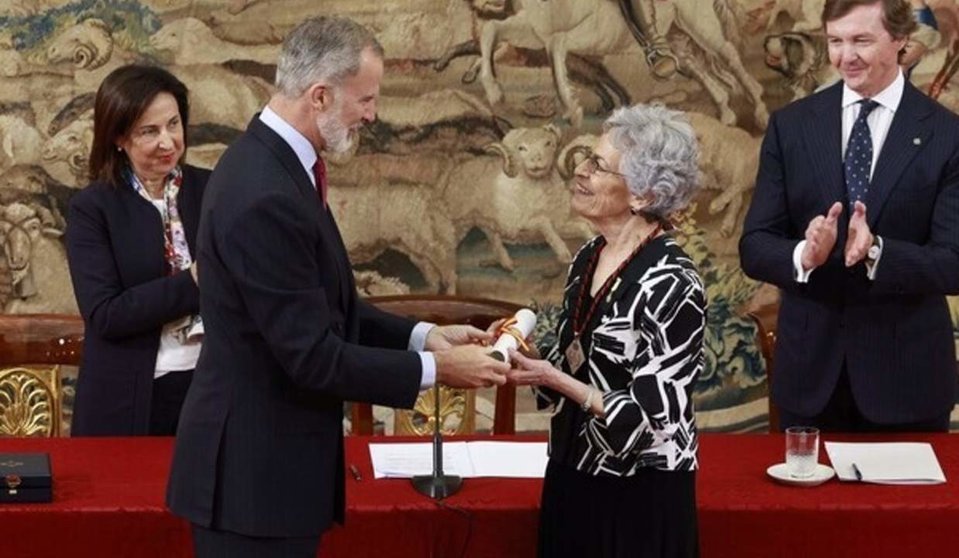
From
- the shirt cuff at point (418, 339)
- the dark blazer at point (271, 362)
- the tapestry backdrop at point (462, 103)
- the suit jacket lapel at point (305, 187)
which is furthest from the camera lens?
the tapestry backdrop at point (462, 103)

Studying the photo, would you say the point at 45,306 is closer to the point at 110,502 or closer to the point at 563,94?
the point at 563,94

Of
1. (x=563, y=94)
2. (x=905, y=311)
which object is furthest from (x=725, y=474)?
(x=563, y=94)

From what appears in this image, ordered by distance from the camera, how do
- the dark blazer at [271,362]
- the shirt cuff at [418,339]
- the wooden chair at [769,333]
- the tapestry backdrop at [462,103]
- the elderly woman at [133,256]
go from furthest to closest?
1. the tapestry backdrop at [462,103]
2. the wooden chair at [769,333]
3. the elderly woman at [133,256]
4. the shirt cuff at [418,339]
5. the dark blazer at [271,362]

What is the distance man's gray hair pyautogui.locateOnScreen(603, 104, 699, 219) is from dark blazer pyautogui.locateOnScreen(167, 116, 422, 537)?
0.70 metres

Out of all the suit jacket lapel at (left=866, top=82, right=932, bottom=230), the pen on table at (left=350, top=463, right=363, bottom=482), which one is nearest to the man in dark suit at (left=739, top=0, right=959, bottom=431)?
the suit jacket lapel at (left=866, top=82, right=932, bottom=230)

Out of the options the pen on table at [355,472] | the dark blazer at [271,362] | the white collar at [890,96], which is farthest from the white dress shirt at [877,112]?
the dark blazer at [271,362]

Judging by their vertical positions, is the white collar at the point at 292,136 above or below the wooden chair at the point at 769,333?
above

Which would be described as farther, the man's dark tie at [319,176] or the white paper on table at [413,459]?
the white paper on table at [413,459]

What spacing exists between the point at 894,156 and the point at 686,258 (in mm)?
1111

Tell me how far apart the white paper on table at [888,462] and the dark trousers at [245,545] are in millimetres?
1469

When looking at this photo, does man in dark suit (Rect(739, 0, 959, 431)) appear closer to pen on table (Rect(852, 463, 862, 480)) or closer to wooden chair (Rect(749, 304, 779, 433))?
wooden chair (Rect(749, 304, 779, 433))

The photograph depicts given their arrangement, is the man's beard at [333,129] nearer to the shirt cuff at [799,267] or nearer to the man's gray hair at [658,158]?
the man's gray hair at [658,158]

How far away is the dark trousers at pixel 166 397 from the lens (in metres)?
5.06

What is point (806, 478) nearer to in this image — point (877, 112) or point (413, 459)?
point (413, 459)
